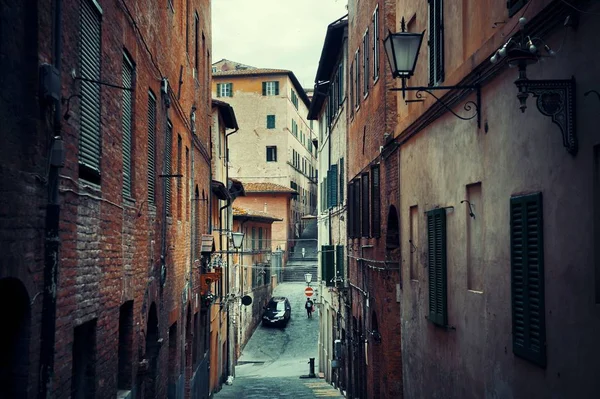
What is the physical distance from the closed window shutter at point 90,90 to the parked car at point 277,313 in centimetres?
3853

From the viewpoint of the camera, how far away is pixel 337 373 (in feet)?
96.3

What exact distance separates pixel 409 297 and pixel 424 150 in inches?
118

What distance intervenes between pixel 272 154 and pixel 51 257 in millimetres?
59592

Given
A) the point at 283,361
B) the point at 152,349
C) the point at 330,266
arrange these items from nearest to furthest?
the point at 152,349 → the point at 330,266 → the point at 283,361

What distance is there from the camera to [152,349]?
13633 mm

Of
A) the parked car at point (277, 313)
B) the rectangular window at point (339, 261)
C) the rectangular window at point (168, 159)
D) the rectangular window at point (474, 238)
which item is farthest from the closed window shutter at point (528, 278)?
the parked car at point (277, 313)

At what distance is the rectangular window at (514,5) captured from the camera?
7.68m

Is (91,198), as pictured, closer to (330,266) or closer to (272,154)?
(330,266)

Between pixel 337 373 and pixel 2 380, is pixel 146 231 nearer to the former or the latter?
pixel 2 380

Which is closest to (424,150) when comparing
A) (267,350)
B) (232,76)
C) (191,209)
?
(191,209)

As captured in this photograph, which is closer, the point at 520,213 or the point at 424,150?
the point at 520,213

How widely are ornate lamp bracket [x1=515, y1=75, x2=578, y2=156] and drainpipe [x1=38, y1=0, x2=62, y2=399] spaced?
3839 mm

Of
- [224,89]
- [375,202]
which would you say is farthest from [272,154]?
[375,202]

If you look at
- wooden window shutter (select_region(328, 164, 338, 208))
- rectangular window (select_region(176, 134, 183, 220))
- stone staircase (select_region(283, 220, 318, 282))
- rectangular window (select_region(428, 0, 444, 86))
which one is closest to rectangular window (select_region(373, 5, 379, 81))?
rectangular window (select_region(176, 134, 183, 220))
